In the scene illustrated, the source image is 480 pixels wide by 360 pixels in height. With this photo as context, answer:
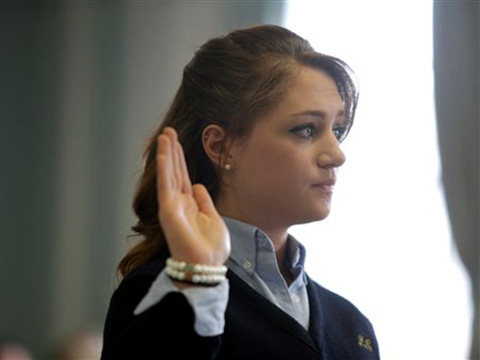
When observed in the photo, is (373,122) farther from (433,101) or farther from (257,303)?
(257,303)

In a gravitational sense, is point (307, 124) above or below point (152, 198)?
above

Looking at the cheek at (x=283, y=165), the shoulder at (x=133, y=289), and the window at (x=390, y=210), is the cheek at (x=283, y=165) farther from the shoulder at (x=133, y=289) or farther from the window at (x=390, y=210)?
the window at (x=390, y=210)

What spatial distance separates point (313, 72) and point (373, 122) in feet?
3.87

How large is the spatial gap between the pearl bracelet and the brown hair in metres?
0.24

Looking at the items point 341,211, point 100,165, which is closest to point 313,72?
point 341,211

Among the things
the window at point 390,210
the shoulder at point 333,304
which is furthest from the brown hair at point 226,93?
the window at point 390,210

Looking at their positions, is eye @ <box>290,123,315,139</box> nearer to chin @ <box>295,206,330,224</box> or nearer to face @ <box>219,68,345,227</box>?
face @ <box>219,68,345,227</box>

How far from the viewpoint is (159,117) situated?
243 centimetres

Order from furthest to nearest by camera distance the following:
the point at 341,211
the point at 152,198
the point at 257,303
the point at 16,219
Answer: the point at 16,219 < the point at 341,211 < the point at 152,198 < the point at 257,303

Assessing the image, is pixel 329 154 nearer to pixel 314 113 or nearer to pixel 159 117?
pixel 314 113

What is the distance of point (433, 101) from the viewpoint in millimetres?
2318

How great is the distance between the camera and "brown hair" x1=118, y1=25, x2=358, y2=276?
1.12 metres

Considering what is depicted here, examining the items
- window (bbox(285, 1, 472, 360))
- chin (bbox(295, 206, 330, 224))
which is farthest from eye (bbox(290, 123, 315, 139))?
window (bbox(285, 1, 472, 360))

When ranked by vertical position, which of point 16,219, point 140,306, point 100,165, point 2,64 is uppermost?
point 140,306
